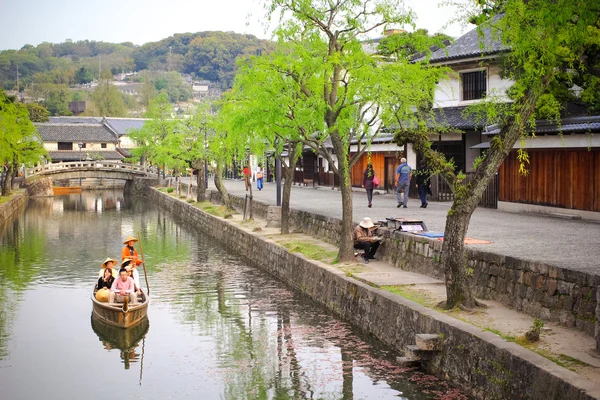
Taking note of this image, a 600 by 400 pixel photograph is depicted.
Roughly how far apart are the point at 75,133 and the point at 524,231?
3396 inches

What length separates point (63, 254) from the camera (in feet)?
113

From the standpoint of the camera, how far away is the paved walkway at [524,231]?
1647cm

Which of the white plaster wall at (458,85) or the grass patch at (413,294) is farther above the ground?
the white plaster wall at (458,85)

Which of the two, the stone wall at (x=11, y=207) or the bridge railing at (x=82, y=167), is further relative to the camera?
the bridge railing at (x=82, y=167)

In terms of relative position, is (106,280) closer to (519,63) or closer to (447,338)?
(447,338)

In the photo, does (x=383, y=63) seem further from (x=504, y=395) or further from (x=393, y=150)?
(x=393, y=150)

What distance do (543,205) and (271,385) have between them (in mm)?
15604

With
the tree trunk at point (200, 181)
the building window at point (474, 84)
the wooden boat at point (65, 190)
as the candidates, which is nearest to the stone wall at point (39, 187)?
the wooden boat at point (65, 190)

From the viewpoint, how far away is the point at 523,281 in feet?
47.2

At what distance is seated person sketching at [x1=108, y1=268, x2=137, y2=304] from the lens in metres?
20.1

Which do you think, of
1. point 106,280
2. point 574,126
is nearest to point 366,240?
point 106,280

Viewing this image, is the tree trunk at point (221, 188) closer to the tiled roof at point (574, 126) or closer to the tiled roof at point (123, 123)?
the tiled roof at point (574, 126)

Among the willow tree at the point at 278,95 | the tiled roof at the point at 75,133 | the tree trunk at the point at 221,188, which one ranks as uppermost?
the tiled roof at the point at 75,133

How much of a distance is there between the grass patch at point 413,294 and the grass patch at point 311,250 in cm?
488
